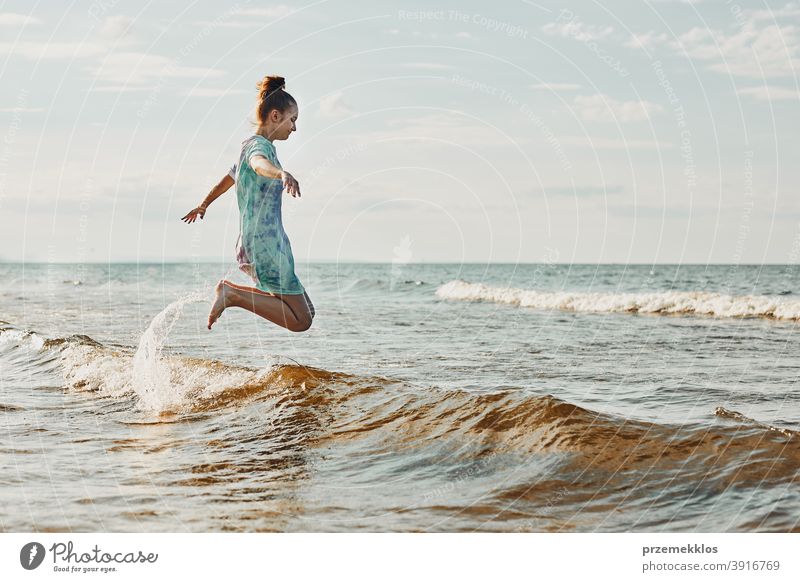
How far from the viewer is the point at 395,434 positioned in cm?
812

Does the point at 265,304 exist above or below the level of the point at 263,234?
below

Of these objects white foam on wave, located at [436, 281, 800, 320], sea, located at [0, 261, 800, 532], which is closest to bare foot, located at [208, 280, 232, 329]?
sea, located at [0, 261, 800, 532]

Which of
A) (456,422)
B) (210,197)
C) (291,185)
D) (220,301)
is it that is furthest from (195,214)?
(456,422)

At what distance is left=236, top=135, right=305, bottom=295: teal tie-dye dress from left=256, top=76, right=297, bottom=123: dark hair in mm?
485

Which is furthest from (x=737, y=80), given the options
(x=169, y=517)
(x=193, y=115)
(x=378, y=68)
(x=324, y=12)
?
(x=169, y=517)

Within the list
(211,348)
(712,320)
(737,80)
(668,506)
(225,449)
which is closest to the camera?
(668,506)

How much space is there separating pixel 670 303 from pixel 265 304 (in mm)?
20763

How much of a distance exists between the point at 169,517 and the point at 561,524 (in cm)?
286

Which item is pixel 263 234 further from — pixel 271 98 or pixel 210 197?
pixel 271 98

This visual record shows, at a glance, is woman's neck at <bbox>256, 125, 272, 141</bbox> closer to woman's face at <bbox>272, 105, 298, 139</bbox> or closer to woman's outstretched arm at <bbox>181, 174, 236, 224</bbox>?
woman's face at <bbox>272, 105, 298, 139</bbox>

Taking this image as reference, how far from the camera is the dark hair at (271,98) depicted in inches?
304

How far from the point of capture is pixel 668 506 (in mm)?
6043

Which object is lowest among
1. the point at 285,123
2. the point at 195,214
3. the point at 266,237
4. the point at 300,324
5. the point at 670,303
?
the point at 300,324

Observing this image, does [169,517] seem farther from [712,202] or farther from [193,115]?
[712,202]
